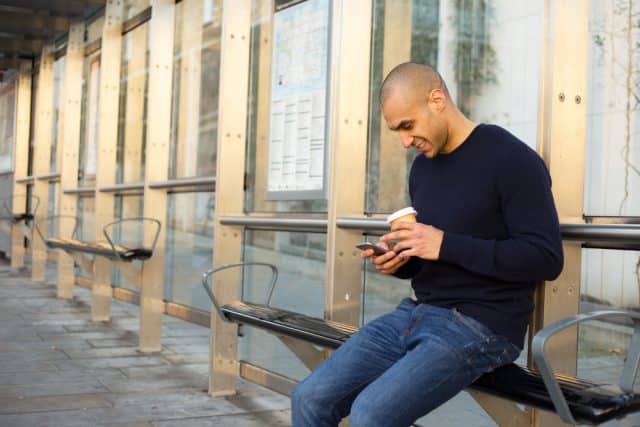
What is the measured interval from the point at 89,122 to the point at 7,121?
454 centimetres

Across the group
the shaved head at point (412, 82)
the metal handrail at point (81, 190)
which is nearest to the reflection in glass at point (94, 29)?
the metal handrail at point (81, 190)

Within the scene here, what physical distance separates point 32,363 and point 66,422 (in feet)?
5.45

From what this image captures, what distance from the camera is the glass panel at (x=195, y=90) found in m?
6.40

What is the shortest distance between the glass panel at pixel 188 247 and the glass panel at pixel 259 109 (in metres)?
1.05

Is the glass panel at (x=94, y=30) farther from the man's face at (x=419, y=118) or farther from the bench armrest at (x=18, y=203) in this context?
the man's face at (x=419, y=118)

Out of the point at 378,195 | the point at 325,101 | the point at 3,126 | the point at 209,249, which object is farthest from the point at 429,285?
the point at 3,126

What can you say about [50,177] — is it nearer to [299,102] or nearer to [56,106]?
[56,106]

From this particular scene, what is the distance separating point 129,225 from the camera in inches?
312

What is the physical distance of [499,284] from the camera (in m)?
2.61

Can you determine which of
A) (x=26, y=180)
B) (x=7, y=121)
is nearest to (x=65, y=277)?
(x=26, y=180)

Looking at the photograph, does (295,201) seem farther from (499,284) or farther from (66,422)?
(499,284)

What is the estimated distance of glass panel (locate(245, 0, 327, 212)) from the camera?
16.6 ft

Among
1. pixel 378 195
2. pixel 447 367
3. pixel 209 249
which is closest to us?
pixel 447 367

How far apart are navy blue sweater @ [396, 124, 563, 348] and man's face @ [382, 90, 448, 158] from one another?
0.08 m
